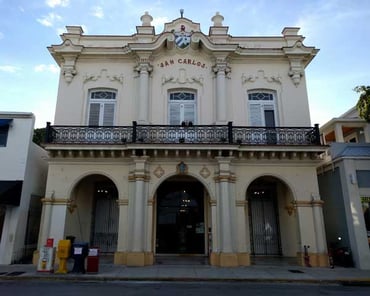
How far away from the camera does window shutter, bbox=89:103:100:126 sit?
1363 cm

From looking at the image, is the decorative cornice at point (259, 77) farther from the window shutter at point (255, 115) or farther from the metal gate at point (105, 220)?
the metal gate at point (105, 220)

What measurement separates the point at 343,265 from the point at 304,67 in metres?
9.16

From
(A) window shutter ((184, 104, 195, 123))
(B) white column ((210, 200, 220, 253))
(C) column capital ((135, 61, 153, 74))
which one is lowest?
(B) white column ((210, 200, 220, 253))

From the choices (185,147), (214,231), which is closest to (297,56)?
(185,147)

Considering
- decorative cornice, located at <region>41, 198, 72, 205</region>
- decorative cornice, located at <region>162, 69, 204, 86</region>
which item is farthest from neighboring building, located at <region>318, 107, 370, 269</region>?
decorative cornice, located at <region>41, 198, 72, 205</region>

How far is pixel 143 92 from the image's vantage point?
1330 centimetres

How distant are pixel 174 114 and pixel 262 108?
4.27 metres

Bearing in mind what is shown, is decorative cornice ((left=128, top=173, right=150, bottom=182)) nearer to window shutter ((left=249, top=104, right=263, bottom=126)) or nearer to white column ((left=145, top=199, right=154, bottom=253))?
white column ((left=145, top=199, right=154, bottom=253))

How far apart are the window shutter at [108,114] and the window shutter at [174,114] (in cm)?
283

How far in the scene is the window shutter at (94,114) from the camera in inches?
537

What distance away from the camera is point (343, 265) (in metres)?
11.6

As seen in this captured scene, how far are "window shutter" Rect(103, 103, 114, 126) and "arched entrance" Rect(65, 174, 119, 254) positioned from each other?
2598 millimetres

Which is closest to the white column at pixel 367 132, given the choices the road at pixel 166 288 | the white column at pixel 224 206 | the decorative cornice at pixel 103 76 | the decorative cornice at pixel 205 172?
the white column at pixel 224 206

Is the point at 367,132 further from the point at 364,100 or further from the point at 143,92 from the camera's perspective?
the point at 143,92
